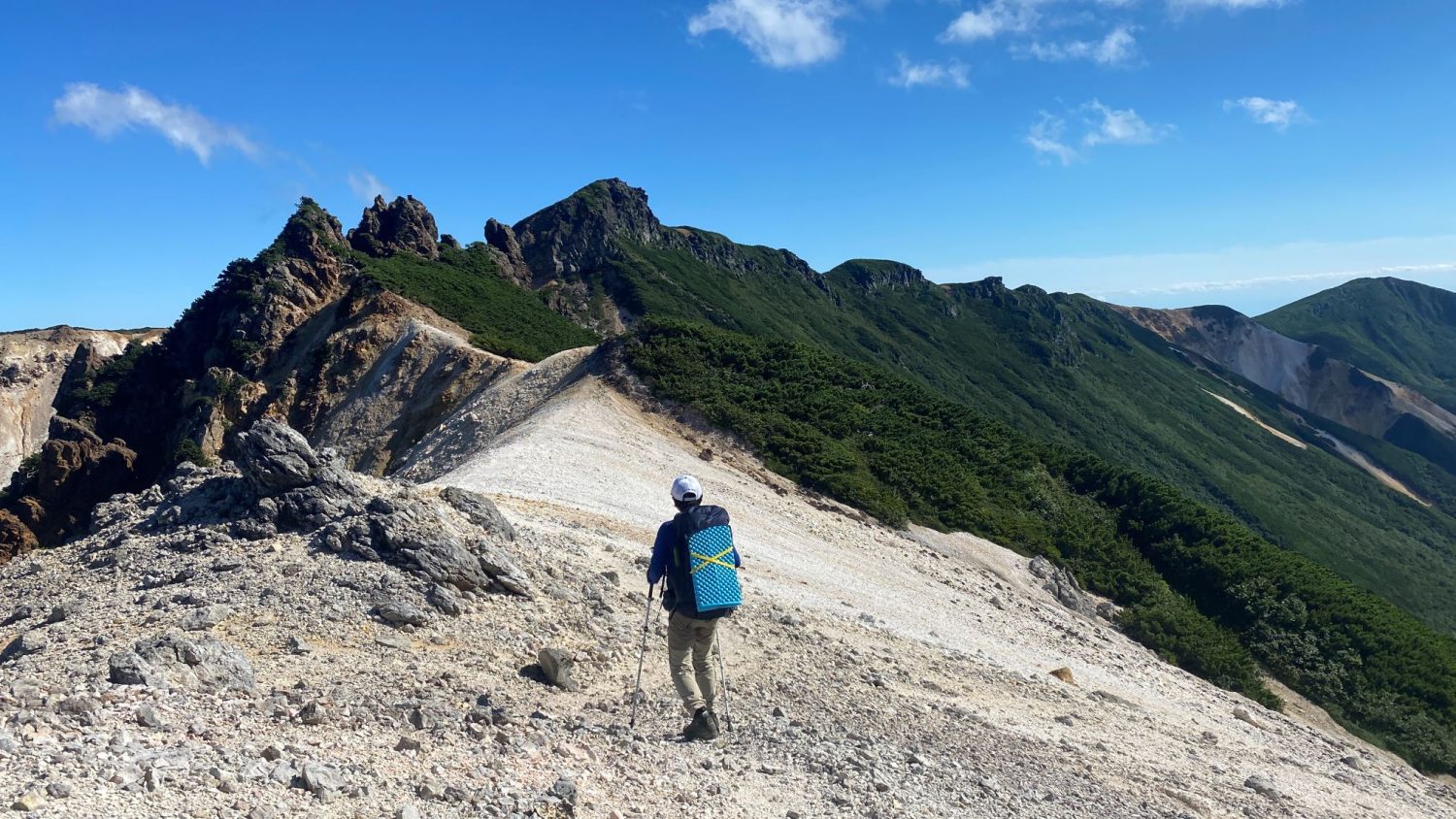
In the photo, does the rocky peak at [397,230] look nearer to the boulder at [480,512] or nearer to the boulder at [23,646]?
the boulder at [480,512]

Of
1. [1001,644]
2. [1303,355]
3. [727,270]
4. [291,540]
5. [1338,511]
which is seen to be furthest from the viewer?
[1303,355]

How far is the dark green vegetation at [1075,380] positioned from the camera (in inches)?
3568

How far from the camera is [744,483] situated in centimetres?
2941

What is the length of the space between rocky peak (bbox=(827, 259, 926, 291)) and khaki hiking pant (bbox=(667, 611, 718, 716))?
154 m

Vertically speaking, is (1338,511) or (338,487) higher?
(338,487)

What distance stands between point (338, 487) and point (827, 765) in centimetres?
861

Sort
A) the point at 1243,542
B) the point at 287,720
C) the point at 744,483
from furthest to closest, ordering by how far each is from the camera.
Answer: the point at 1243,542
the point at 744,483
the point at 287,720

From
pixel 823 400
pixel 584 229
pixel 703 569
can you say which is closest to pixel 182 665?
pixel 703 569

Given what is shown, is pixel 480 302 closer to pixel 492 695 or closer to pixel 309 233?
pixel 309 233

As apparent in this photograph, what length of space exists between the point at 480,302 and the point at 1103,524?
43.8 m

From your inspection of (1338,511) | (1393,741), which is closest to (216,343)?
(1393,741)

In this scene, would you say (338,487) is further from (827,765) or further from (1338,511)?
(1338,511)

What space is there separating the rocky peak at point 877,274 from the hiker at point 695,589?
154362 millimetres

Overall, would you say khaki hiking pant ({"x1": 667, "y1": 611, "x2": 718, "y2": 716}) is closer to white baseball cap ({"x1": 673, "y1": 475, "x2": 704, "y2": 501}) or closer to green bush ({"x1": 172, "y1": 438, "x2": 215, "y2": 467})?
white baseball cap ({"x1": 673, "y1": 475, "x2": 704, "y2": 501})
